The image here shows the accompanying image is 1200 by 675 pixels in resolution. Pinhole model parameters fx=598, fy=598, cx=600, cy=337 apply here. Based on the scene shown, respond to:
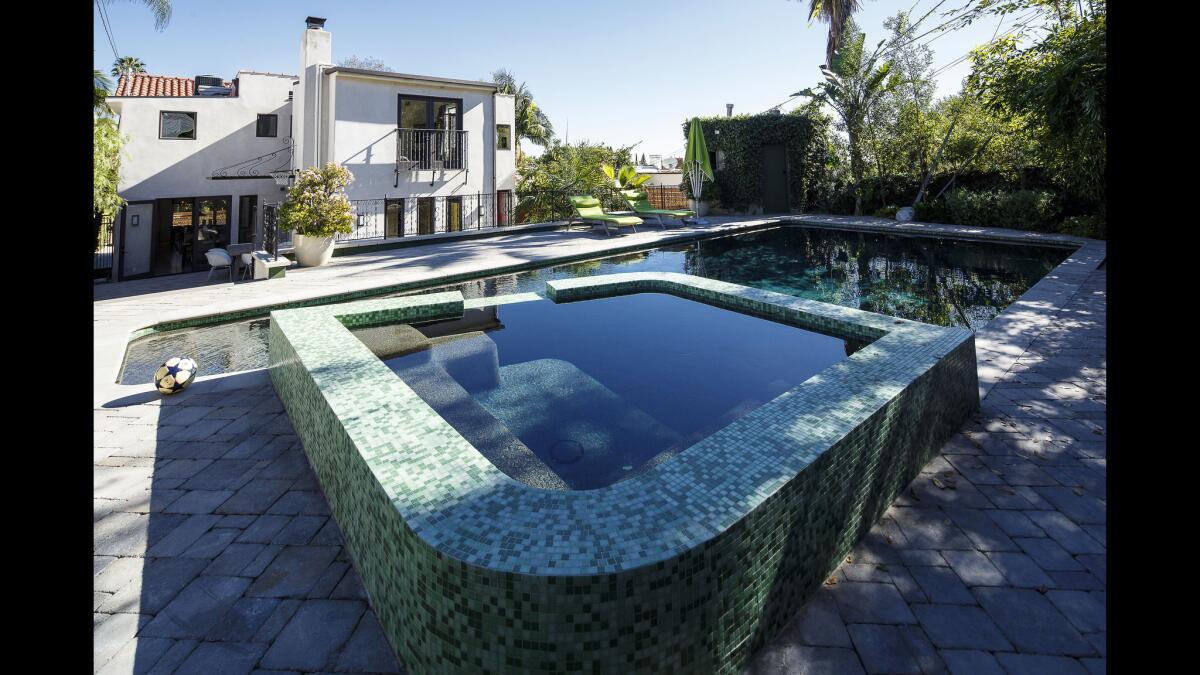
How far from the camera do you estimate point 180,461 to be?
407 cm

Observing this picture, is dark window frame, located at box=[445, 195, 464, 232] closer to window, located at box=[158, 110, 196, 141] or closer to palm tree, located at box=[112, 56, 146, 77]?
window, located at box=[158, 110, 196, 141]

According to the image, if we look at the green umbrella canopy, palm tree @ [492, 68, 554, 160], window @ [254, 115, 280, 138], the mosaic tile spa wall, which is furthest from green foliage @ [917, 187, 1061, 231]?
palm tree @ [492, 68, 554, 160]

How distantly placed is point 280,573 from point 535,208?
18704 millimetres

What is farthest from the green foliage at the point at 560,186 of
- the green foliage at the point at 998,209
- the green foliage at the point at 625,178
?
the green foliage at the point at 998,209

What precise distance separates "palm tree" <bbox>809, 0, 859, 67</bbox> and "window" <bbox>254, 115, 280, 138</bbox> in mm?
21219

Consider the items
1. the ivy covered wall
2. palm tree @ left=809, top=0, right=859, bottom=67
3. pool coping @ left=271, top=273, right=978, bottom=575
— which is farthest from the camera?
palm tree @ left=809, top=0, right=859, bottom=67

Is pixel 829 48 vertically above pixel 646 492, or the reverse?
pixel 829 48

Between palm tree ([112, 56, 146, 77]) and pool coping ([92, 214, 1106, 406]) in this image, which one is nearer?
pool coping ([92, 214, 1106, 406])

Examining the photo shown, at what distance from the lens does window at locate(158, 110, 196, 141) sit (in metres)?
16.6

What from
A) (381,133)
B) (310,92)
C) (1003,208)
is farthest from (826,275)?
(310,92)

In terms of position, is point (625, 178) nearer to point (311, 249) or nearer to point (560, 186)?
point (560, 186)
